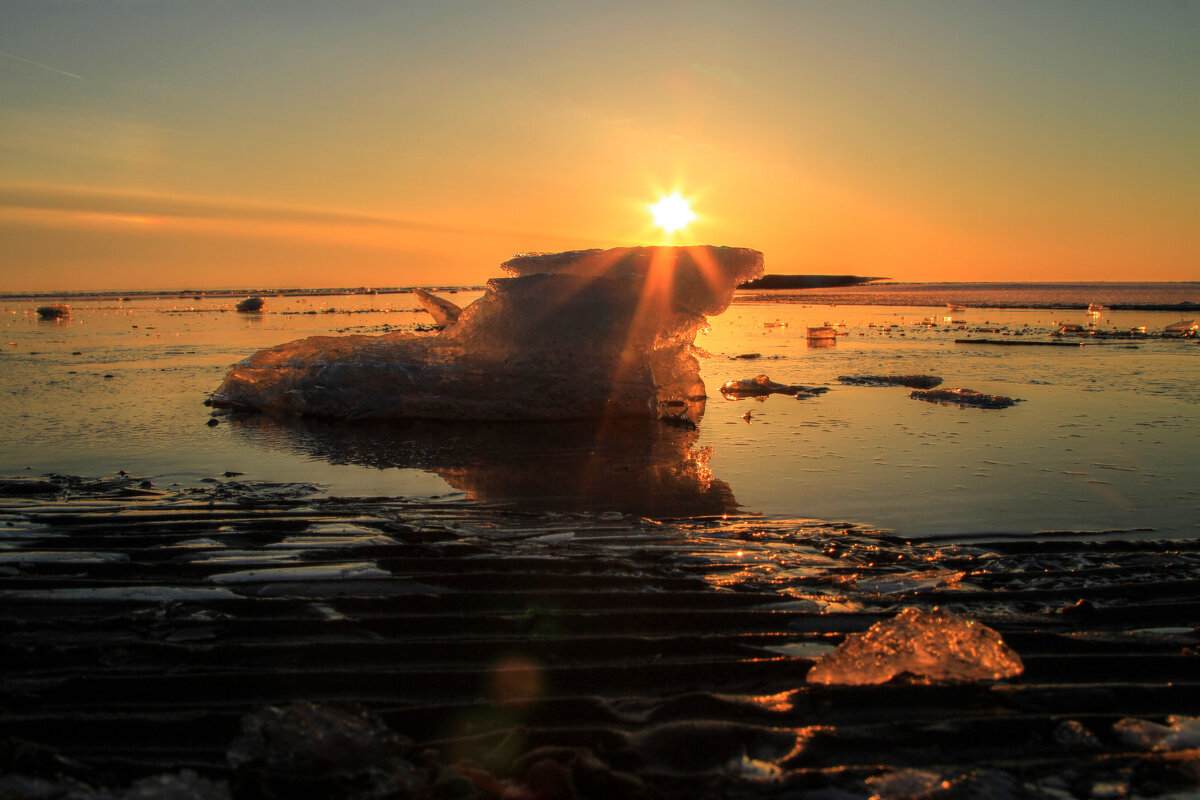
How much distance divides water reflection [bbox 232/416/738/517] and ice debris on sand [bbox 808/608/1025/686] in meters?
1.95

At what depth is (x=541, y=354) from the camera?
827 cm

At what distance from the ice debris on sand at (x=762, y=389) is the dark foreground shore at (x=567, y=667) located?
546 centimetres

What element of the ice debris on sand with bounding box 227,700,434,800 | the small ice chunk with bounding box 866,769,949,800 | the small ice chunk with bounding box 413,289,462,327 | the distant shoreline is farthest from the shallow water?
the distant shoreline

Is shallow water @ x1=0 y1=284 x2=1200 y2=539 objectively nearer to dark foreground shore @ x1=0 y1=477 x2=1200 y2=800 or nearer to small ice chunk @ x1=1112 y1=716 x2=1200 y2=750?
dark foreground shore @ x1=0 y1=477 x2=1200 y2=800

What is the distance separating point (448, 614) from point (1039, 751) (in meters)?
1.87

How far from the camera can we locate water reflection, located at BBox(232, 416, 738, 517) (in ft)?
15.5

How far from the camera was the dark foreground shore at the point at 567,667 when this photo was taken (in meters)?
1.83

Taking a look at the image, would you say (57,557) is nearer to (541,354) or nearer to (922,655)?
(922,655)

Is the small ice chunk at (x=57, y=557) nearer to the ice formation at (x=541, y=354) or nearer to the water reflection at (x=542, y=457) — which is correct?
the water reflection at (x=542, y=457)

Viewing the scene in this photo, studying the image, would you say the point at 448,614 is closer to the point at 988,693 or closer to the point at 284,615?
the point at 284,615

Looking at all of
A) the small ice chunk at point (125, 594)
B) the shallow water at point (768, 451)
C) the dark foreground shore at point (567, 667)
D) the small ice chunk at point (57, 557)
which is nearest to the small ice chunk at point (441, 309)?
the shallow water at point (768, 451)

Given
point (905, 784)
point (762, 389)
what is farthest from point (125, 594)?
point (762, 389)

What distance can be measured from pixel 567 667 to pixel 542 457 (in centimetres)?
371

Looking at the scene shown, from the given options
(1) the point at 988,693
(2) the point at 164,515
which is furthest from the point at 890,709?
(2) the point at 164,515
